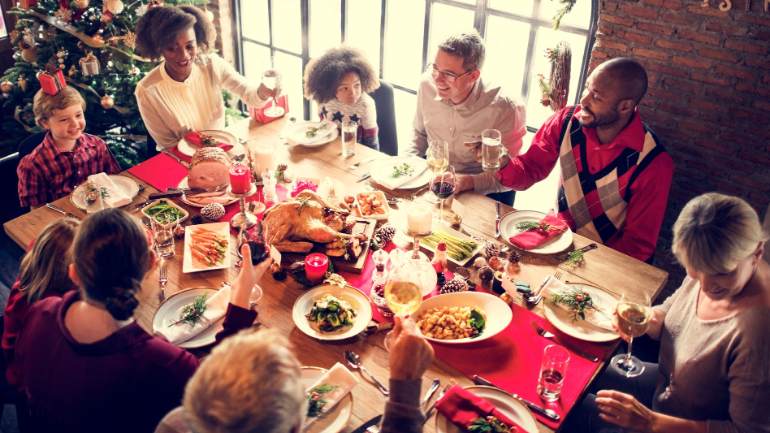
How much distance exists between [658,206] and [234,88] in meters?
2.66

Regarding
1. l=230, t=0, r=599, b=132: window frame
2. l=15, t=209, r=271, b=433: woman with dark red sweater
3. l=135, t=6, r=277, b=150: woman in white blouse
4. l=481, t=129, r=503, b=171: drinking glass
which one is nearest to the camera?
l=15, t=209, r=271, b=433: woman with dark red sweater

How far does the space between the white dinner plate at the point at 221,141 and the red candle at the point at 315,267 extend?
112cm

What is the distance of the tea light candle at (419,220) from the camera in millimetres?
2566

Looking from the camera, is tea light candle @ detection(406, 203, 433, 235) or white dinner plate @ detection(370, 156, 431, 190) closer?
tea light candle @ detection(406, 203, 433, 235)

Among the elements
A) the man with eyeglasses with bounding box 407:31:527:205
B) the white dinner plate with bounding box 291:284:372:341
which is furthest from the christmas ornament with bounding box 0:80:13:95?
the white dinner plate with bounding box 291:284:372:341

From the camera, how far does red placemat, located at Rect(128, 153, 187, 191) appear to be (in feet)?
9.84

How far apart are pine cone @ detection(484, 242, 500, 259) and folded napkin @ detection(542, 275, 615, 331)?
0.26 metres

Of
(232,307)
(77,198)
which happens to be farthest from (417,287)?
(77,198)

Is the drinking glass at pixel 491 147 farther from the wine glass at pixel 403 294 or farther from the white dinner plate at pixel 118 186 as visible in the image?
the white dinner plate at pixel 118 186

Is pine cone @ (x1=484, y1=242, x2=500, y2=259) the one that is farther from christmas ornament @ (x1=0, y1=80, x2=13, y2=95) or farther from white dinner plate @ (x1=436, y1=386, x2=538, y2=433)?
christmas ornament @ (x1=0, y1=80, x2=13, y2=95)

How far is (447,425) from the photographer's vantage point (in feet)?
5.96

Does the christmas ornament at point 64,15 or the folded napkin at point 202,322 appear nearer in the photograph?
the folded napkin at point 202,322

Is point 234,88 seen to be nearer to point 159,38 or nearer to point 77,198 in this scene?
point 159,38

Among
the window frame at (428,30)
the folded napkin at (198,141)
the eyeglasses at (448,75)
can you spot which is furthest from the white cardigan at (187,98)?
the window frame at (428,30)
